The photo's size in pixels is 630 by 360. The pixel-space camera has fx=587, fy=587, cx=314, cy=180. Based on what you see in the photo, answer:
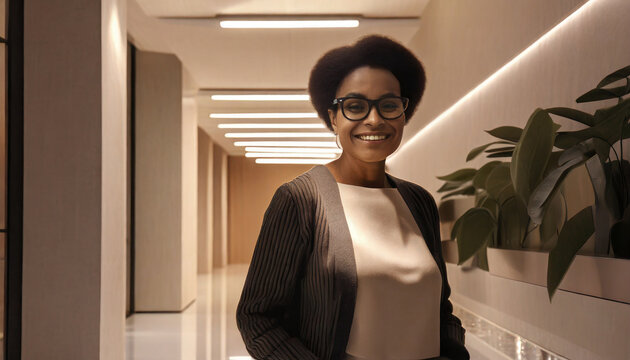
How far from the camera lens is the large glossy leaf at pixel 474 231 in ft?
7.89

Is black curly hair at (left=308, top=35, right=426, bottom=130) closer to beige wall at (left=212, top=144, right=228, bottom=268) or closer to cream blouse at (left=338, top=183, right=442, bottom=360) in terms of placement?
cream blouse at (left=338, top=183, right=442, bottom=360)

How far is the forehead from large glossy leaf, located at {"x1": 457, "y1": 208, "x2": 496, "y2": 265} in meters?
1.34

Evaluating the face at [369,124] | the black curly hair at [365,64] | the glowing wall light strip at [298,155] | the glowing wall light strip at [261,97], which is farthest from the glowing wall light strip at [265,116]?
the face at [369,124]

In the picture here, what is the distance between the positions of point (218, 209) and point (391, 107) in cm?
1717

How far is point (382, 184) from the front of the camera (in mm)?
1200

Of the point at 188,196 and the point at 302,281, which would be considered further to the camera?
the point at 188,196

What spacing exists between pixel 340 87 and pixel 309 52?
668cm

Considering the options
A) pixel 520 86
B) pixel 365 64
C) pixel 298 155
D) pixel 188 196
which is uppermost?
pixel 298 155

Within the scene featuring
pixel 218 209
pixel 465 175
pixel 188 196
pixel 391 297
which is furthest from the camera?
pixel 218 209

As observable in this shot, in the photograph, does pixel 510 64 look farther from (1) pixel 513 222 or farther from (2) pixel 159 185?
(2) pixel 159 185

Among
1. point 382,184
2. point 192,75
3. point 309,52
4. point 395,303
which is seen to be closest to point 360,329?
point 395,303

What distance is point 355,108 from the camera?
1129 millimetres

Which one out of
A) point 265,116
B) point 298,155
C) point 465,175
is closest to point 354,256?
point 465,175

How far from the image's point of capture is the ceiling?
6.16 meters
